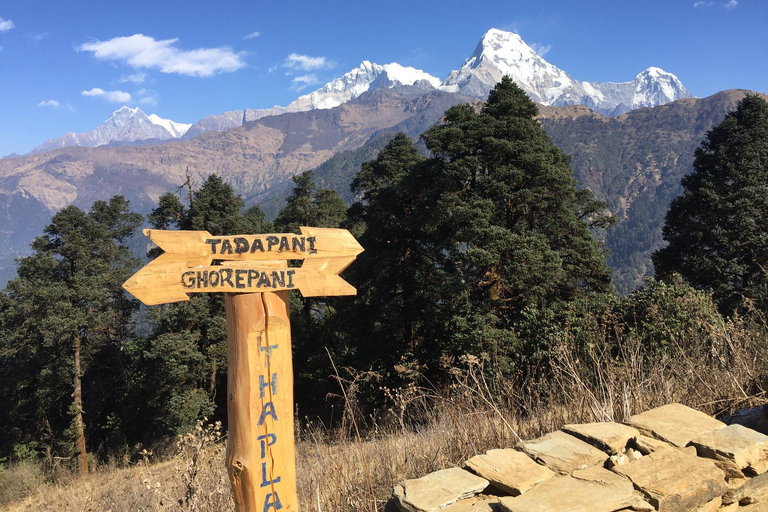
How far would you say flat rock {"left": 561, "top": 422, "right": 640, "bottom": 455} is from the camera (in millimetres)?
3307

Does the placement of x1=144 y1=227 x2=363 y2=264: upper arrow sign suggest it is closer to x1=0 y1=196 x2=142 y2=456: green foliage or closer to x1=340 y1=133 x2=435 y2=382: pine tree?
x1=340 y1=133 x2=435 y2=382: pine tree

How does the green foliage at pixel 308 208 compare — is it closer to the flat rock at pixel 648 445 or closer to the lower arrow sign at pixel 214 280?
the lower arrow sign at pixel 214 280

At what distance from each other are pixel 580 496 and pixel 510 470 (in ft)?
1.40

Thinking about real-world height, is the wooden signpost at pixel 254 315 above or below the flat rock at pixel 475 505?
above

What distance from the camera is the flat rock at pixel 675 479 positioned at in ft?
9.35

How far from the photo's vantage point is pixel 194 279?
3086 mm

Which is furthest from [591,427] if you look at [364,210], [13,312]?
[13,312]

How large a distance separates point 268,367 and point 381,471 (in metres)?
1.39

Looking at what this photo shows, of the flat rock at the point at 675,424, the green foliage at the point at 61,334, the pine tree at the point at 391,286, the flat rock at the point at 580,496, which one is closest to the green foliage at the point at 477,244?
the pine tree at the point at 391,286

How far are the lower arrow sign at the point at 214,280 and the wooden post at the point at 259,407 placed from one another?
77 mm

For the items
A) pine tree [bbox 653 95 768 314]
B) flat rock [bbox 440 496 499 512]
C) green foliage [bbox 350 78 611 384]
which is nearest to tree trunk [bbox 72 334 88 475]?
green foliage [bbox 350 78 611 384]

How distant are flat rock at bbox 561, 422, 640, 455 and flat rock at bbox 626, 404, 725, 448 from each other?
0.47ft

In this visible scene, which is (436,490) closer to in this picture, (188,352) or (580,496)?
(580,496)

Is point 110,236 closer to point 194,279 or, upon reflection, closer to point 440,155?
point 440,155
